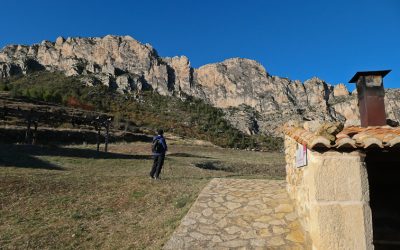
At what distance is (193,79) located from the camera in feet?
489

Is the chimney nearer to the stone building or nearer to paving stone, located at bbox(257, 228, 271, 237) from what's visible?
the stone building

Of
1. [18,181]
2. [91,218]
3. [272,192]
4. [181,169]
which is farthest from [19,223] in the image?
[181,169]

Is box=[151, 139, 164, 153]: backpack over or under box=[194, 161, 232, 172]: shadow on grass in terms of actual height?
over

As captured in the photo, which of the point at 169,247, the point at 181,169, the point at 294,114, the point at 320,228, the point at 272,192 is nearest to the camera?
the point at 320,228

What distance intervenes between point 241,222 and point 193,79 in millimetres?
142766

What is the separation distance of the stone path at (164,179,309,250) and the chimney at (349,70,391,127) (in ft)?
9.63

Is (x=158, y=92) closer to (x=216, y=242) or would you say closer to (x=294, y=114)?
(x=294, y=114)

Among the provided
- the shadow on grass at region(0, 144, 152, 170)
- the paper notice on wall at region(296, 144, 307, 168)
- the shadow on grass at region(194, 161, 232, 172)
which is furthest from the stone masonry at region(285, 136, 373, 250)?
the shadow on grass at region(194, 161, 232, 172)

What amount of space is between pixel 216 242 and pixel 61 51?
144m

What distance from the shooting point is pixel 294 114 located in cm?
10562

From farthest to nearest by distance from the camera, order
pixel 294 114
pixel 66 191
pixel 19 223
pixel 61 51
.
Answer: pixel 61 51 < pixel 294 114 < pixel 66 191 < pixel 19 223

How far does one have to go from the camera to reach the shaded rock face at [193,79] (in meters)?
108

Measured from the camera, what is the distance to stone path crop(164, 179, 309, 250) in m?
7.27

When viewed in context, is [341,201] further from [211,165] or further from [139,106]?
[139,106]
